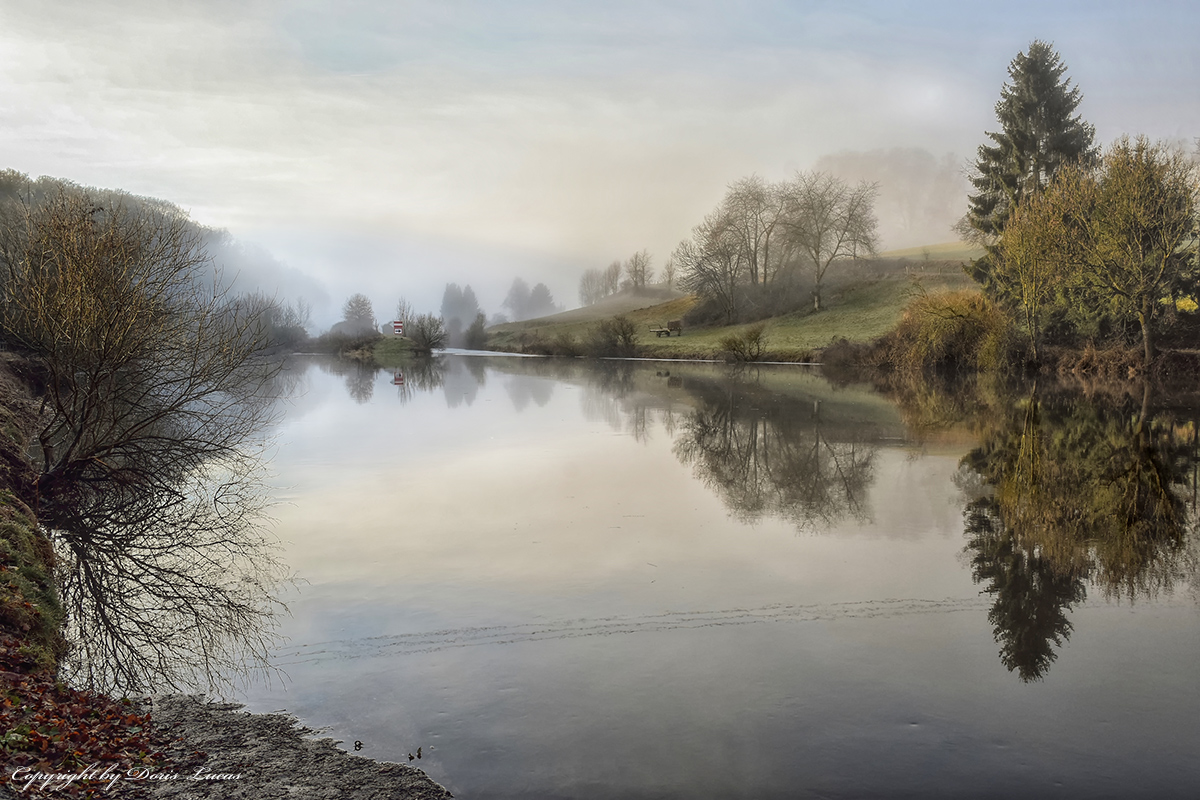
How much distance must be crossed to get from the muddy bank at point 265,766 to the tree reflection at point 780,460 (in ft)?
21.6

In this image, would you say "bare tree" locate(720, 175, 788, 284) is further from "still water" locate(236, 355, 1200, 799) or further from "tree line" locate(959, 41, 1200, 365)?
"still water" locate(236, 355, 1200, 799)

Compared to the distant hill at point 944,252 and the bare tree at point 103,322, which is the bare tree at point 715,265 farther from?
the bare tree at point 103,322

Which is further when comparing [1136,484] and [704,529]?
[1136,484]

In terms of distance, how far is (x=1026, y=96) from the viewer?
155ft

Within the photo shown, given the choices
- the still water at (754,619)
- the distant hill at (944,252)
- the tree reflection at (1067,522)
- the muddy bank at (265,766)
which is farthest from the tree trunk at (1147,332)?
the distant hill at (944,252)

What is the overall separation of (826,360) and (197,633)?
147ft

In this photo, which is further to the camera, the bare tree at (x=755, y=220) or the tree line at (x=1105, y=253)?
the bare tree at (x=755, y=220)

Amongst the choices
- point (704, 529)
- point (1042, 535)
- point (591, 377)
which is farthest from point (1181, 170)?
point (704, 529)

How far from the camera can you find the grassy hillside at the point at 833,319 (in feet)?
180

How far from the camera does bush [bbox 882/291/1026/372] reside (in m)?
38.7

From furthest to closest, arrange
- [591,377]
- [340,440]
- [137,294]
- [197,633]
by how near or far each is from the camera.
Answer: [591,377] → [340,440] → [137,294] → [197,633]

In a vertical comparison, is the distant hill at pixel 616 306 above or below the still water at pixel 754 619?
above

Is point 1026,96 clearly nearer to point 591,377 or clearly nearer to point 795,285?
point 795,285

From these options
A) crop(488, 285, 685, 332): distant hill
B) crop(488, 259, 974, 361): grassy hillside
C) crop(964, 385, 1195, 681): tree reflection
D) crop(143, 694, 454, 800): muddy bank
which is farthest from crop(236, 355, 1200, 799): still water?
crop(488, 285, 685, 332): distant hill
